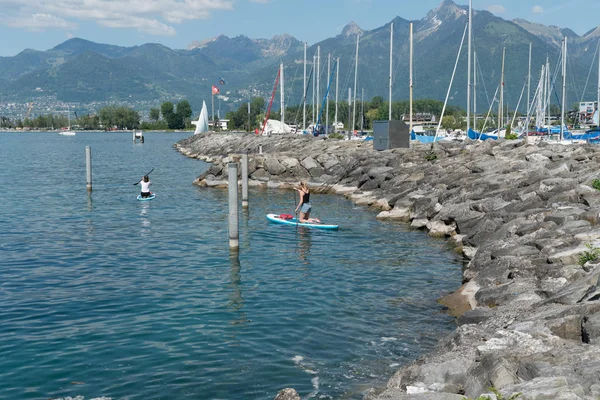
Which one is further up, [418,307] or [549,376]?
[549,376]

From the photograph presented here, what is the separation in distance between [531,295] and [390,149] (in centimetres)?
4109

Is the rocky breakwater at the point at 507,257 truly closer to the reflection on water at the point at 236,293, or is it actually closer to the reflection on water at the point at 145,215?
Result: the reflection on water at the point at 236,293

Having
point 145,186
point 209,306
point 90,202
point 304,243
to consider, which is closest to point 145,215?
point 145,186

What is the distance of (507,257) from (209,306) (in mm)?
8391

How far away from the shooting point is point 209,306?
19.7 metres

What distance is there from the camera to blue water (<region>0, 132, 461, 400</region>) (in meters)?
14.3

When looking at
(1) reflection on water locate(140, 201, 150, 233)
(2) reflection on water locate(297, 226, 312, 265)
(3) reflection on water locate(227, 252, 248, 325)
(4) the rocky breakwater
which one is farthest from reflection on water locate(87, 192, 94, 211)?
(3) reflection on water locate(227, 252, 248, 325)

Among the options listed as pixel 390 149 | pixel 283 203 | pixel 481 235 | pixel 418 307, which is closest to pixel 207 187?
pixel 283 203

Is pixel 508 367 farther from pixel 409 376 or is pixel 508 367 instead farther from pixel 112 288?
pixel 112 288

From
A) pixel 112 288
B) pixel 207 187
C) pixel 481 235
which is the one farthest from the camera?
pixel 207 187

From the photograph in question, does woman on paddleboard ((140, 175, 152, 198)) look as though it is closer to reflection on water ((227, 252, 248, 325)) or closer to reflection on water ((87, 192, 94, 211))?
reflection on water ((87, 192, 94, 211))

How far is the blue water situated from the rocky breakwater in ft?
5.13

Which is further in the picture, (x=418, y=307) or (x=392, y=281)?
(x=392, y=281)

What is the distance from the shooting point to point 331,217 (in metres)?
38.1
